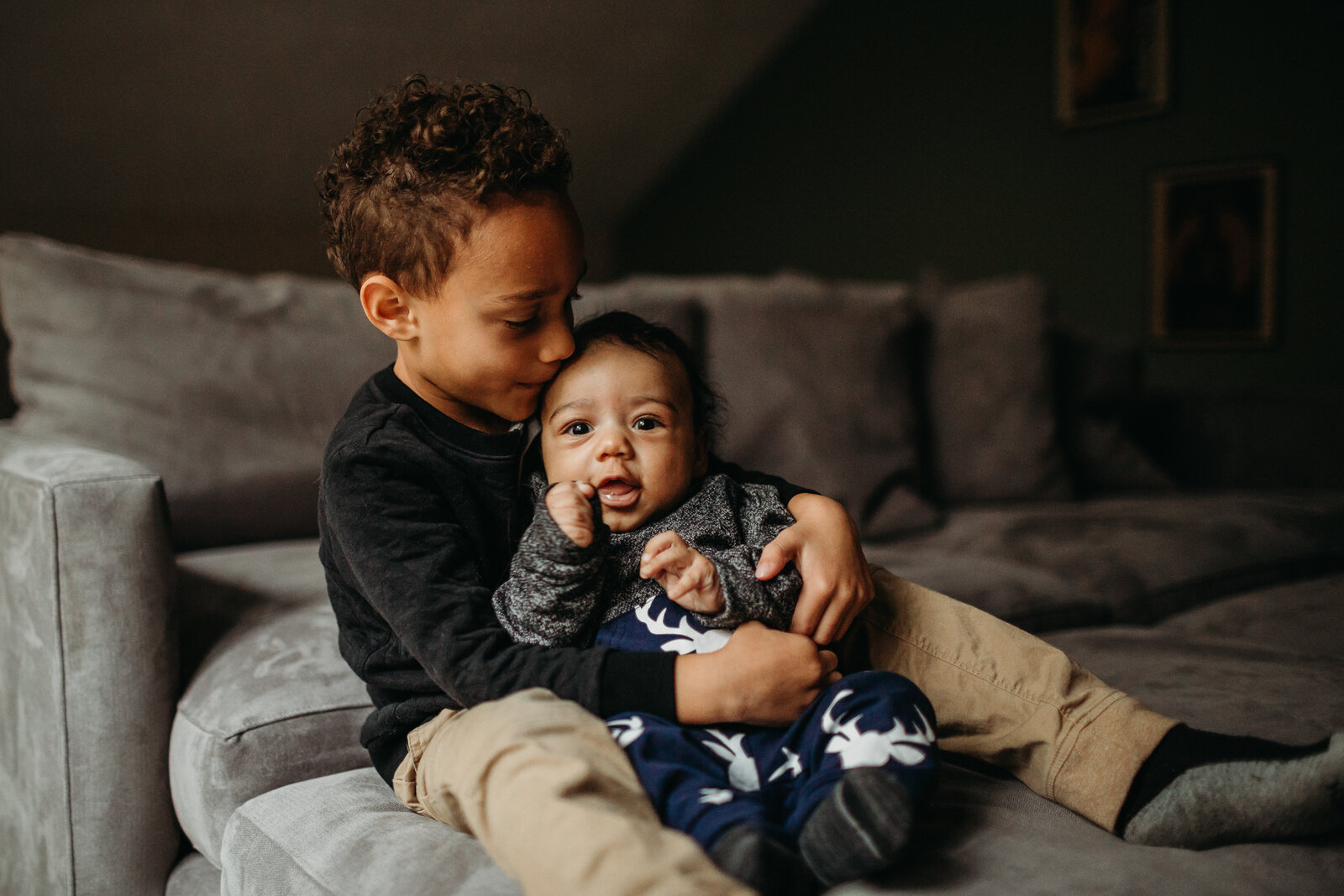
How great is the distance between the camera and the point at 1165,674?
1.27 m

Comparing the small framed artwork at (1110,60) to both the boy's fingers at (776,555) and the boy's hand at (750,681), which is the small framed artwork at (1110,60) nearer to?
the boy's fingers at (776,555)

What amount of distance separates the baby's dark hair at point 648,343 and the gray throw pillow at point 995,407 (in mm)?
1313

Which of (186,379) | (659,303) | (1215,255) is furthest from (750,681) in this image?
(1215,255)

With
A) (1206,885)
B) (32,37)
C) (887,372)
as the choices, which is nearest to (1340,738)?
(1206,885)

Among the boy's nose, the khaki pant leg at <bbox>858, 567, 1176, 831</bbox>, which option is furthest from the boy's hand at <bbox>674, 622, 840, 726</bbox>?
the boy's nose

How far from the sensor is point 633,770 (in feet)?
2.50

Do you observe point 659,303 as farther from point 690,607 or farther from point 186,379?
point 690,607

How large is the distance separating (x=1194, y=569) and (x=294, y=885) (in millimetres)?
1621

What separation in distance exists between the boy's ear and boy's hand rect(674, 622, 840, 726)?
0.45 metres

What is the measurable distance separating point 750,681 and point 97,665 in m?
0.81

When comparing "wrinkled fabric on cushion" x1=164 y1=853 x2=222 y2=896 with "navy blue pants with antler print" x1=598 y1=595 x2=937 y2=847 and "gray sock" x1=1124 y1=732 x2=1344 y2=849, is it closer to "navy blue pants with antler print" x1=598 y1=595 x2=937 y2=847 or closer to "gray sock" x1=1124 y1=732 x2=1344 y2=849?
"navy blue pants with antler print" x1=598 y1=595 x2=937 y2=847

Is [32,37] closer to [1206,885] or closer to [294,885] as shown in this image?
[294,885]

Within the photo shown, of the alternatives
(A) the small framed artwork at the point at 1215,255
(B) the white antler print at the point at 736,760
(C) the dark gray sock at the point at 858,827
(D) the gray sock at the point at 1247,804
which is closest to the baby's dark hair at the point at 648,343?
(B) the white antler print at the point at 736,760

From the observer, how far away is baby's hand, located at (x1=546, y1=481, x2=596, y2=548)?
851 millimetres
